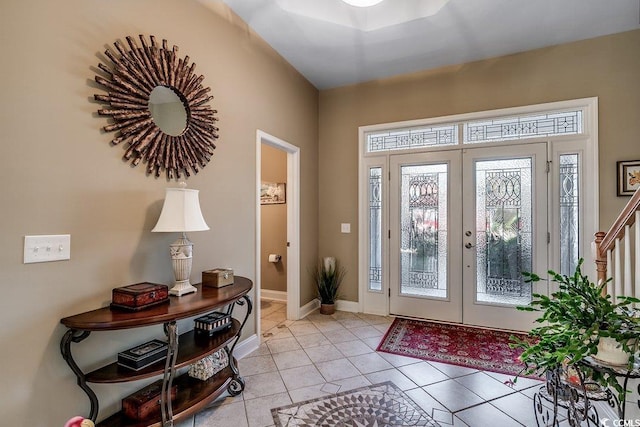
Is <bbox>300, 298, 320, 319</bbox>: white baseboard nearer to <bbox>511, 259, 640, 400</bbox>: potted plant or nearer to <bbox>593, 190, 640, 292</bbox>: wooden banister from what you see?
<bbox>511, 259, 640, 400</bbox>: potted plant

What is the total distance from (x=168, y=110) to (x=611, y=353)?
2779 millimetres

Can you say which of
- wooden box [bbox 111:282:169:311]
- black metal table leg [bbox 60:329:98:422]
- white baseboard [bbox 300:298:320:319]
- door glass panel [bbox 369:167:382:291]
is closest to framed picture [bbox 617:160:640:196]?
door glass panel [bbox 369:167:382:291]

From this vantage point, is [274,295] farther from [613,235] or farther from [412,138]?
[613,235]

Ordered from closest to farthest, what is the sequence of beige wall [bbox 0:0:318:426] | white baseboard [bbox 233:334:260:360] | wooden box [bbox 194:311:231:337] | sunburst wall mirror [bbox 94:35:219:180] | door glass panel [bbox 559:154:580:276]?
beige wall [bbox 0:0:318:426] → sunburst wall mirror [bbox 94:35:219:180] → wooden box [bbox 194:311:231:337] → white baseboard [bbox 233:334:260:360] → door glass panel [bbox 559:154:580:276]

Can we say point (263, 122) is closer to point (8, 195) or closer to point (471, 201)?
point (8, 195)

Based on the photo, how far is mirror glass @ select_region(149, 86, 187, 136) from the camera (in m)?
2.01

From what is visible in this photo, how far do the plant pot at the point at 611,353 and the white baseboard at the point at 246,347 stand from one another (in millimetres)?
2494

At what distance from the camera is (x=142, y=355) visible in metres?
1.70

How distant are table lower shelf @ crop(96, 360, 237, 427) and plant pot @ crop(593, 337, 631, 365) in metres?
2.07

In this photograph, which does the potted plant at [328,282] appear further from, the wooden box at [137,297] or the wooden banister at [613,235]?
the wooden banister at [613,235]

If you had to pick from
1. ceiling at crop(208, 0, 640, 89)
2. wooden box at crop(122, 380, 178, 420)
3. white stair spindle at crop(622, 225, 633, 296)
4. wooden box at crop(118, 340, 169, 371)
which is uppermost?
ceiling at crop(208, 0, 640, 89)

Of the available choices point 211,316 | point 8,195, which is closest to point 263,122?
point 211,316

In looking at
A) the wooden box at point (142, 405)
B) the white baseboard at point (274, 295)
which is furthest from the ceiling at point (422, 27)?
the white baseboard at point (274, 295)

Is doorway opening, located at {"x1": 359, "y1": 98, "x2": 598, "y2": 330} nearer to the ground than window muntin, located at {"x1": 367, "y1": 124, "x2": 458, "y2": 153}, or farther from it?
nearer to the ground
